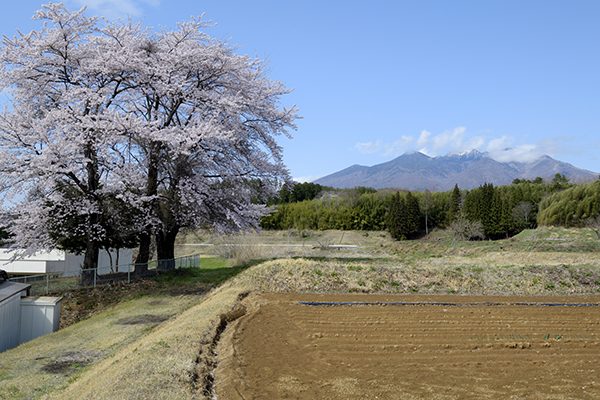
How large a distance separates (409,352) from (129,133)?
13377 millimetres

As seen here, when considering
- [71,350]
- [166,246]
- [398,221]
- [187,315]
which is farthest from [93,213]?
[398,221]

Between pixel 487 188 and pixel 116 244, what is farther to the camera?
pixel 487 188

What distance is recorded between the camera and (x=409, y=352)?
7828 mm

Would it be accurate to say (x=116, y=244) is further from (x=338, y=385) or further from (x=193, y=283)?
(x=338, y=385)

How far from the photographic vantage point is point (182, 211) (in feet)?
60.4

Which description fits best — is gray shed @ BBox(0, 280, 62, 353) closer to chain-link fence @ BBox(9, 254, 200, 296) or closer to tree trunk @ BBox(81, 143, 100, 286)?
chain-link fence @ BBox(9, 254, 200, 296)

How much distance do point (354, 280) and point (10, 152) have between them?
43.1 feet

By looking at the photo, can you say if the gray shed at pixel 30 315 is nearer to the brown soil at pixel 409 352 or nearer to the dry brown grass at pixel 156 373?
the dry brown grass at pixel 156 373

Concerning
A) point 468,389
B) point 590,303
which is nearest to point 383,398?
point 468,389

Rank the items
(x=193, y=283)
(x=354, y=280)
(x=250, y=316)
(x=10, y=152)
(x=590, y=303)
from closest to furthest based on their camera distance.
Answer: (x=250, y=316) → (x=590, y=303) → (x=354, y=280) → (x=10, y=152) → (x=193, y=283)

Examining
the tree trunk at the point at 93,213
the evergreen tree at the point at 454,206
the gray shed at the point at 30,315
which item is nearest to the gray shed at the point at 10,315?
the gray shed at the point at 30,315

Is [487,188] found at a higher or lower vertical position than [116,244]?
higher

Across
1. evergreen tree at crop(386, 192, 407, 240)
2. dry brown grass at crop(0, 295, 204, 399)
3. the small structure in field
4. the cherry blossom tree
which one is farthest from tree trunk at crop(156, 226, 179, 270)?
evergreen tree at crop(386, 192, 407, 240)

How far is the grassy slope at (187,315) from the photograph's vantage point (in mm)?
6634
